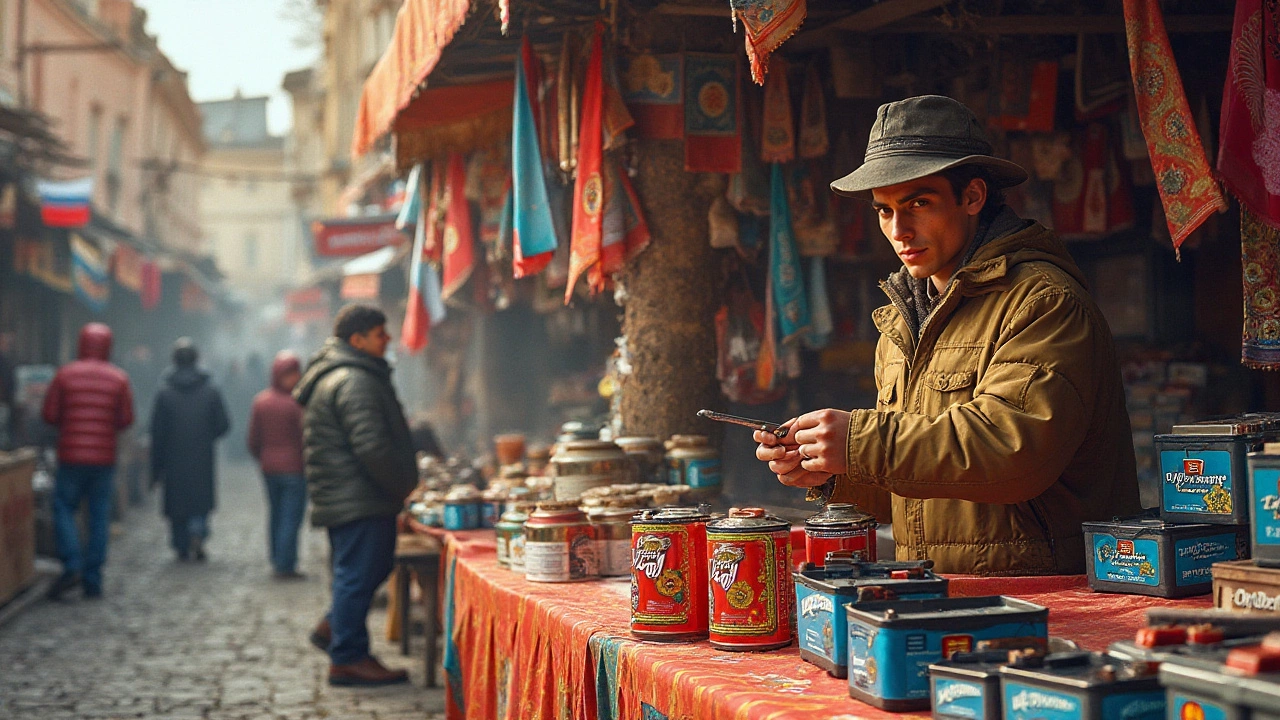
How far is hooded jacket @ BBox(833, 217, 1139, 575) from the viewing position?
258 cm

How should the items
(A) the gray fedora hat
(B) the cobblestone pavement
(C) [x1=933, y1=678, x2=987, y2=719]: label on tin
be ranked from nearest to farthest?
(C) [x1=933, y1=678, x2=987, y2=719]: label on tin < (A) the gray fedora hat < (B) the cobblestone pavement

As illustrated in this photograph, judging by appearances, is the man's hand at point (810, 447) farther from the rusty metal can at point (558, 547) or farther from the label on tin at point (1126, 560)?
the rusty metal can at point (558, 547)

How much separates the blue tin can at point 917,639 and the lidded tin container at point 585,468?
291 centimetres

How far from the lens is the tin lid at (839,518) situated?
8.81 feet

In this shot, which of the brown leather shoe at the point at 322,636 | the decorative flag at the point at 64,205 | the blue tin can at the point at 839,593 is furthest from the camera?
the decorative flag at the point at 64,205

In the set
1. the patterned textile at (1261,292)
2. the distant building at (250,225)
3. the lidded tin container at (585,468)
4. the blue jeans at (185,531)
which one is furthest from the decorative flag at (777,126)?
the distant building at (250,225)

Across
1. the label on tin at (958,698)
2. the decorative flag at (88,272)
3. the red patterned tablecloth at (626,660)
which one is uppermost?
the decorative flag at (88,272)

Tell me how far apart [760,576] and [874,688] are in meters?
0.55

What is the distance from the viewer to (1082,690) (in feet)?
5.41

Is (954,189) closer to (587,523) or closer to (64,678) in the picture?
(587,523)

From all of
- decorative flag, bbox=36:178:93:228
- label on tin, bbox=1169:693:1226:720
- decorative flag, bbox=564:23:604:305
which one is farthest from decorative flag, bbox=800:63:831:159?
decorative flag, bbox=36:178:93:228

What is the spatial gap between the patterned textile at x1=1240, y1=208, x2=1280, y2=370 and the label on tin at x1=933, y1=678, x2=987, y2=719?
276cm

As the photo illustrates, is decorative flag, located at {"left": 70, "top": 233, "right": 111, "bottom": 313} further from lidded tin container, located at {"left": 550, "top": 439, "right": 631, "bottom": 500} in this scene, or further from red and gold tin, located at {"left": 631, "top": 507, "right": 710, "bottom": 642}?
red and gold tin, located at {"left": 631, "top": 507, "right": 710, "bottom": 642}

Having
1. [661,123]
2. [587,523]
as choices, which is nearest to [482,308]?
[661,123]
